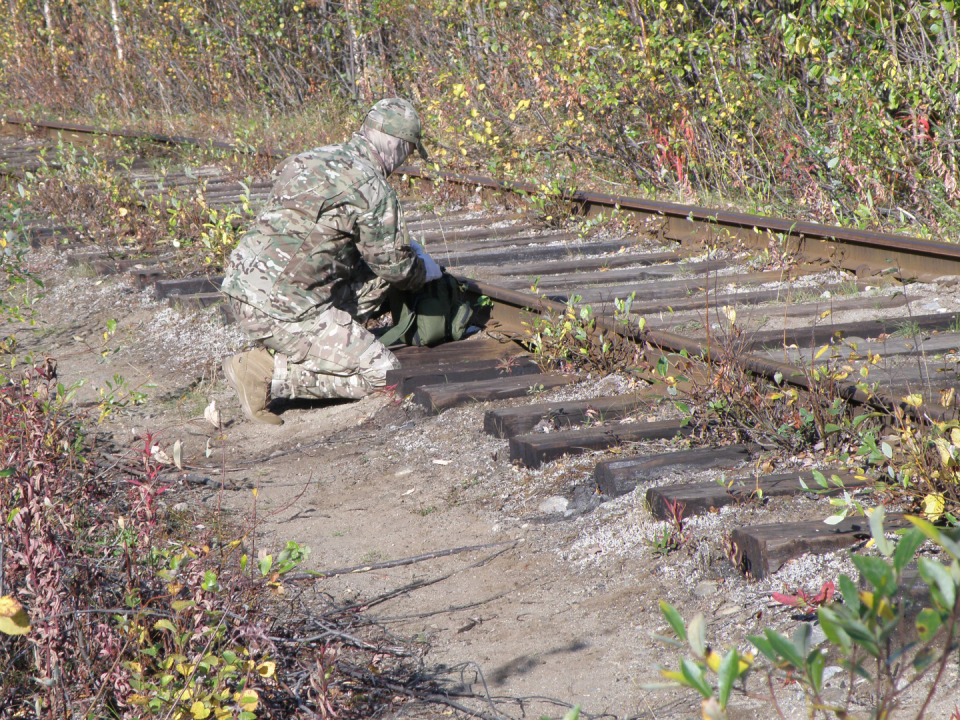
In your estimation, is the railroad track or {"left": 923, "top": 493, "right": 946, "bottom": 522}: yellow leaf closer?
{"left": 923, "top": 493, "right": 946, "bottom": 522}: yellow leaf

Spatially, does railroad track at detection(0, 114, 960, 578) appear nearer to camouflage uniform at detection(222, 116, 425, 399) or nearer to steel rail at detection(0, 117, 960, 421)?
steel rail at detection(0, 117, 960, 421)

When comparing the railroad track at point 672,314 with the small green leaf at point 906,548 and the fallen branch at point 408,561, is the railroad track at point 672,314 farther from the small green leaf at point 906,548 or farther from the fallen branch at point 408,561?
the small green leaf at point 906,548

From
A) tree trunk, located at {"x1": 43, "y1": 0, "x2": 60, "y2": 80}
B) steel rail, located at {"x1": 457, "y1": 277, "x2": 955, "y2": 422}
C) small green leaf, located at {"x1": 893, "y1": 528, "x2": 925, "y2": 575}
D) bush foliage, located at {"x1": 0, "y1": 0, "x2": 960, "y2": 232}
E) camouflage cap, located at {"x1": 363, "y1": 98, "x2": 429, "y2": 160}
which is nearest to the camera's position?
small green leaf, located at {"x1": 893, "y1": 528, "x2": 925, "y2": 575}

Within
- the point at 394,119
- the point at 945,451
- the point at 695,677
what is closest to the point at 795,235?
the point at 394,119

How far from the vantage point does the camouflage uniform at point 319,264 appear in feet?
15.7

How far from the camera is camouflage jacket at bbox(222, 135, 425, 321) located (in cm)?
477

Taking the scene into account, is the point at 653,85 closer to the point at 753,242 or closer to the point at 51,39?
the point at 753,242

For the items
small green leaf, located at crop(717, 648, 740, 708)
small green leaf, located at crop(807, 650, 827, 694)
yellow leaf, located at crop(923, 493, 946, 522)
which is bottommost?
yellow leaf, located at crop(923, 493, 946, 522)

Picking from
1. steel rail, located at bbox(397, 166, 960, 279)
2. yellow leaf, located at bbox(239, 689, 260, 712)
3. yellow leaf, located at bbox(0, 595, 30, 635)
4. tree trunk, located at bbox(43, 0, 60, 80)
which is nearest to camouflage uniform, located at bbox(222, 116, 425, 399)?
steel rail, located at bbox(397, 166, 960, 279)

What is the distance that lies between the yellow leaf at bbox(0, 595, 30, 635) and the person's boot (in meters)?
3.01

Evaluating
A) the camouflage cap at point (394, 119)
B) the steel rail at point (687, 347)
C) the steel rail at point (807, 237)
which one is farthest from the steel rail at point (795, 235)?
the camouflage cap at point (394, 119)

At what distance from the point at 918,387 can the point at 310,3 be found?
13993 mm

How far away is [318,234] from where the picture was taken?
4.83m

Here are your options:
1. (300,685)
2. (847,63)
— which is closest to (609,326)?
(300,685)
